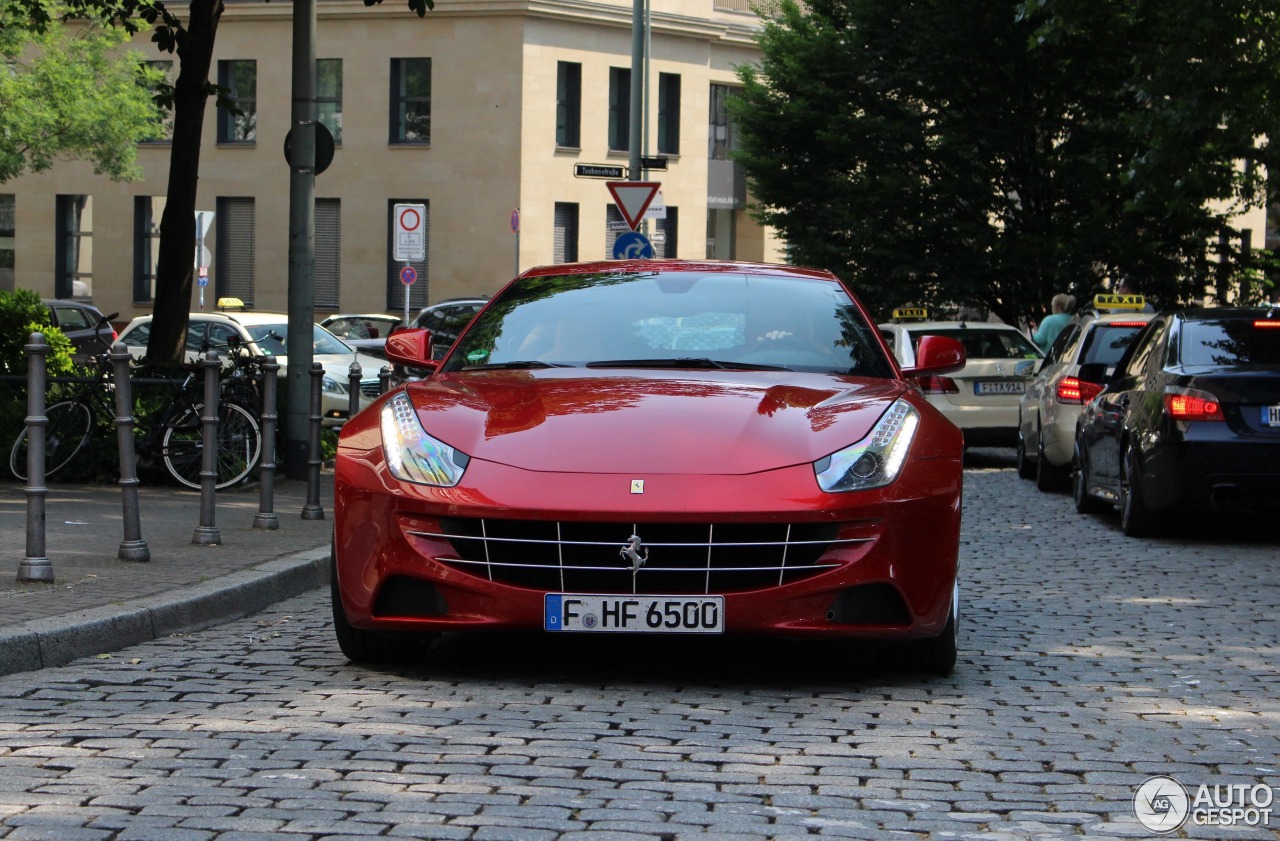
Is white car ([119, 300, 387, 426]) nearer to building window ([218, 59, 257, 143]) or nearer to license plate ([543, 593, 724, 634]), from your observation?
license plate ([543, 593, 724, 634])

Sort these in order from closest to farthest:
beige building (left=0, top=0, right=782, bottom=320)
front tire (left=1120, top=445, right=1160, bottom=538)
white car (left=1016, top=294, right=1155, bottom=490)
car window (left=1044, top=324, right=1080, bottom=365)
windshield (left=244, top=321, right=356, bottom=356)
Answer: front tire (left=1120, top=445, right=1160, bottom=538), white car (left=1016, top=294, right=1155, bottom=490), car window (left=1044, top=324, right=1080, bottom=365), windshield (left=244, top=321, right=356, bottom=356), beige building (left=0, top=0, right=782, bottom=320)

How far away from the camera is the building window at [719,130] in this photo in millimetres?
51875

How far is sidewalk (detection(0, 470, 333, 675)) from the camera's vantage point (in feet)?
22.8

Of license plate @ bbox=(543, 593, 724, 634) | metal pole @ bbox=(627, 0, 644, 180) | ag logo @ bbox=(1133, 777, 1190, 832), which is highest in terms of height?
metal pole @ bbox=(627, 0, 644, 180)

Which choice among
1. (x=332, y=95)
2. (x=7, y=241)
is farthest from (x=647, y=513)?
(x=7, y=241)

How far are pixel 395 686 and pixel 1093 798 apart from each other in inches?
96.7

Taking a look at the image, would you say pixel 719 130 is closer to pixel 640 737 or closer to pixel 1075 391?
pixel 1075 391

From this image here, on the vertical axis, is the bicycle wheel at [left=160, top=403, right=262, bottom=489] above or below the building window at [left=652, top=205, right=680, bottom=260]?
below

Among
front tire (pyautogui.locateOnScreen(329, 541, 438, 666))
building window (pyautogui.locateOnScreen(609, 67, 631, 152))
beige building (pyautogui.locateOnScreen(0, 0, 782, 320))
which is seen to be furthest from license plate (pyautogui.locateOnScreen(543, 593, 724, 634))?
building window (pyautogui.locateOnScreen(609, 67, 631, 152))

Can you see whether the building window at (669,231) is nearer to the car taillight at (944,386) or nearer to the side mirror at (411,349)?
the car taillight at (944,386)

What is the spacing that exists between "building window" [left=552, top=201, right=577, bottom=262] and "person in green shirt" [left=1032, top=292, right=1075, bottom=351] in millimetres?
26670

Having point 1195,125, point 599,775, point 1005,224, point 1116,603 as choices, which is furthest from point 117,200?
point 599,775

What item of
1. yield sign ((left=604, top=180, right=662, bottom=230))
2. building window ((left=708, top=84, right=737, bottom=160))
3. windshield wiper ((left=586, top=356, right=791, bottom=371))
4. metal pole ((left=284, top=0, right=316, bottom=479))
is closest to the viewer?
windshield wiper ((left=586, top=356, right=791, bottom=371))

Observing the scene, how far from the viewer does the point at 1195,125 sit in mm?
19906
